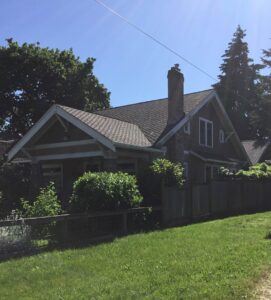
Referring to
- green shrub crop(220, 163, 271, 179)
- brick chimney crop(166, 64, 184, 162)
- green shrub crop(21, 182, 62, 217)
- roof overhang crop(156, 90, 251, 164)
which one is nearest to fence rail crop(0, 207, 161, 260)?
green shrub crop(21, 182, 62, 217)

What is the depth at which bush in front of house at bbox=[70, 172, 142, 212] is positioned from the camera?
13.2m

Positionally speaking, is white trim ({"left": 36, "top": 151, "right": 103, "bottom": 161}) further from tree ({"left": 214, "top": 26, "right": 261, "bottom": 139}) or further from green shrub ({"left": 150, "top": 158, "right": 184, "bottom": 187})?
tree ({"left": 214, "top": 26, "right": 261, "bottom": 139})

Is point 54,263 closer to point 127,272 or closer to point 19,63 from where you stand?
point 127,272

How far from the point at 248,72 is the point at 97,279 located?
54.0 meters

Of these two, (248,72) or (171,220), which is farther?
(248,72)

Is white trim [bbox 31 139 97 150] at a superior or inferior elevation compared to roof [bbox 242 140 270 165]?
inferior

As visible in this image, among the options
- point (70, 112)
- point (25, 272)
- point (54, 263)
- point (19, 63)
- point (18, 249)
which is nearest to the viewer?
point (25, 272)

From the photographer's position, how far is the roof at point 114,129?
18719mm

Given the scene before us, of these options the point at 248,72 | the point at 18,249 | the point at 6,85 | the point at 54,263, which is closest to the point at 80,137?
the point at 18,249

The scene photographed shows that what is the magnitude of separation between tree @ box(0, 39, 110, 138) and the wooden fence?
60.6ft

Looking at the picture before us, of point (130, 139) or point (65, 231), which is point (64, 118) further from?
point (65, 231)

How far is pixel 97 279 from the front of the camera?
7.97m

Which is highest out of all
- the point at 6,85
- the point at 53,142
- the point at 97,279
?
the point at 6,85

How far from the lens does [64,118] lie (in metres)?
19.9
